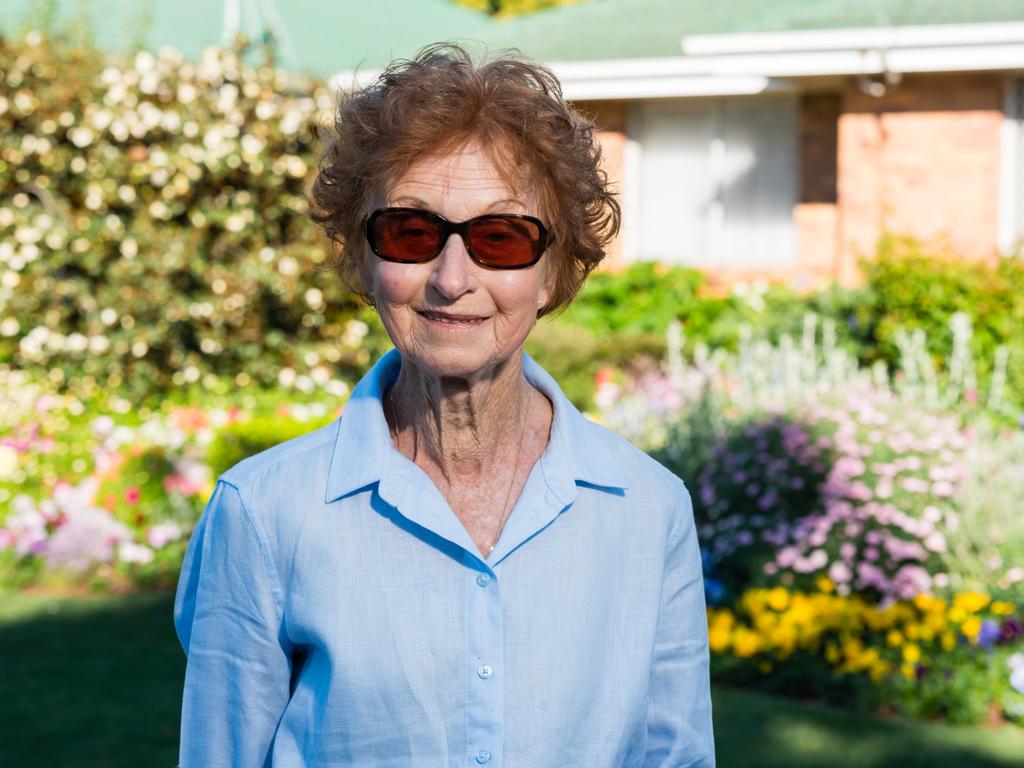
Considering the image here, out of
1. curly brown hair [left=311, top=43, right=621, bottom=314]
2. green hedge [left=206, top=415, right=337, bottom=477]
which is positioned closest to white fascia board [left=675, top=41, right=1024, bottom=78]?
green hedge [left=206, top=415, right=337, bottom=477]

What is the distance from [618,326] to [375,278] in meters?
10.9

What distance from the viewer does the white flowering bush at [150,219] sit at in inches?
439

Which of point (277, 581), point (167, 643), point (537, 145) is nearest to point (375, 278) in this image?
point (537, 145)

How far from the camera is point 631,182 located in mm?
14273

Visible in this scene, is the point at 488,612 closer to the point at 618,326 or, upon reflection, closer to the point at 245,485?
the point at 245,485

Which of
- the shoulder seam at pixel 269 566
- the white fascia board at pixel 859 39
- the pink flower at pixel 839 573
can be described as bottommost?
the pink flower at pixel 839 573

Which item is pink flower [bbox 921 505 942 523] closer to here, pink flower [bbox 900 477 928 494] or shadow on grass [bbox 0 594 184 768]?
pink flower [bbox 900 477 928 494]

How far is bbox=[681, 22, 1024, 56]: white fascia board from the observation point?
11148 millimetres

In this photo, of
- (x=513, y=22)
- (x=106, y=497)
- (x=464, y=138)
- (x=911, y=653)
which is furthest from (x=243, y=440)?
(x=513, y=22)

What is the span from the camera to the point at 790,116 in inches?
537

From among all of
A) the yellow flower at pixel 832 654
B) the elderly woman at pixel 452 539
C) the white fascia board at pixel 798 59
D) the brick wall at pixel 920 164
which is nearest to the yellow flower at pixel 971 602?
the yellow flower at pixel 832 654

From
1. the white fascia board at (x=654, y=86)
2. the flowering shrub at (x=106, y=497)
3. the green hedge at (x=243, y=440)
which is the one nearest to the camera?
the flowering shrub at (x=106, y=497)

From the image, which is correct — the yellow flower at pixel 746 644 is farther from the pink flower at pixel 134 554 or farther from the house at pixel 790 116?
the house at pixel 790 116

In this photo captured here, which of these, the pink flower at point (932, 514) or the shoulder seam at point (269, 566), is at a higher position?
the shoulder seam at point (269, 566)
